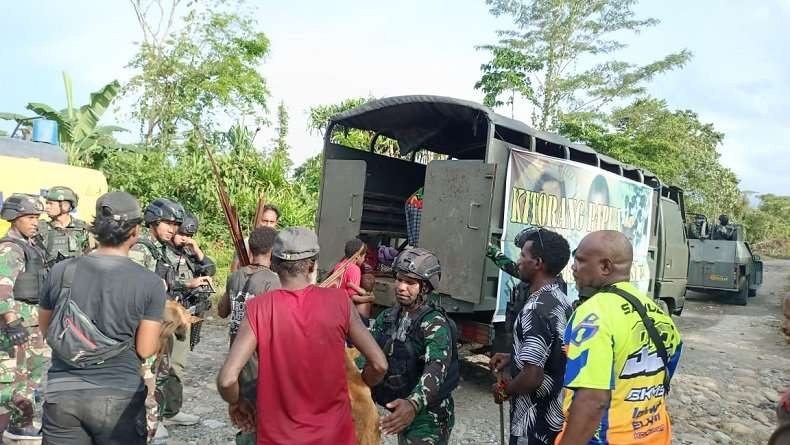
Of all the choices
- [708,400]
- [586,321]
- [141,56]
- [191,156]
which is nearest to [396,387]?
[586,321]

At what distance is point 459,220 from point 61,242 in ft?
11.5

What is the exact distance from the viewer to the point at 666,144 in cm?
1742

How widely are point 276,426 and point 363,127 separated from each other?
4.68 metres

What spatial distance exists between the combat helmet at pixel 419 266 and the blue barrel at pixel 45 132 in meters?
6.60

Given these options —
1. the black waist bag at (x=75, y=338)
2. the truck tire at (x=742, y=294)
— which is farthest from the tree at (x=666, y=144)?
the black waist bag at (x=75, y=338)

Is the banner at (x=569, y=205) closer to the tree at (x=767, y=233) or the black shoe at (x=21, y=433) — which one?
the black shoe at (x=21, y=433)

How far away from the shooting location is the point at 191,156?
12.6 metres

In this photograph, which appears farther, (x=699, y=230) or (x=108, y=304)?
(x=699, y=230)

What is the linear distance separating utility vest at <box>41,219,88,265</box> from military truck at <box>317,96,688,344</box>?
7.36 feet

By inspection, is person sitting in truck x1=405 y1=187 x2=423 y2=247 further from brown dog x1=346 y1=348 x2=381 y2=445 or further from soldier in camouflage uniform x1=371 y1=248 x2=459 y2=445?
brown dog x1=346 y1=348 x2=381 y2=445

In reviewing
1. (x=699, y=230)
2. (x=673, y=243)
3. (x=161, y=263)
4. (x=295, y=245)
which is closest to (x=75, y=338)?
(x=295, y=245)

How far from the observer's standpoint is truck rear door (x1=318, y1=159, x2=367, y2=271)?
580 cm

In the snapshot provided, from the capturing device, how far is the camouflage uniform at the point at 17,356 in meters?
3.44

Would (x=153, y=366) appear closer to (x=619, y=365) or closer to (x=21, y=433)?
(x=21, y=433)
